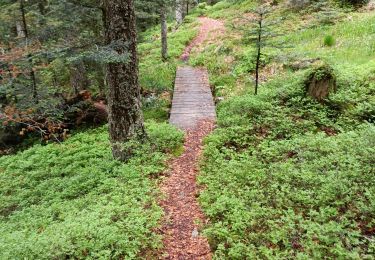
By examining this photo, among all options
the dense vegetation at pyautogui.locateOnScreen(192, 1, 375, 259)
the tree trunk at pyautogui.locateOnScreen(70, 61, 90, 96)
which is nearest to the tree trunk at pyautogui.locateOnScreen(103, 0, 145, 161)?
the dense vegetation at pyautogui.locateOnScreen(192, 1, 375, 259)

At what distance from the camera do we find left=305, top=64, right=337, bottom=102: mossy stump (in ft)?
31.6

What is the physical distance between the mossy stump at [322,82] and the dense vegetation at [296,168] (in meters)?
0.21

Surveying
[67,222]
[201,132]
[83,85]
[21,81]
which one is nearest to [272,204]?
[67,222]

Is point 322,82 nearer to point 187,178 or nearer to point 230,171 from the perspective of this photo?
point 230,171

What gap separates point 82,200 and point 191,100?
22.6 ft

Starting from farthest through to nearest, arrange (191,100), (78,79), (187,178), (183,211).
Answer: (78,79)
(191,100)
(187,178)
(183,211)

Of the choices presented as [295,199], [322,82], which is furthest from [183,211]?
[322,82]

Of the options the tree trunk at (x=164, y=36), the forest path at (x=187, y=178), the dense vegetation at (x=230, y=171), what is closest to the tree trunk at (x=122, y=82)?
the dense vegetation at (x=230, y=171)

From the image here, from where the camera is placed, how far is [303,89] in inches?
405

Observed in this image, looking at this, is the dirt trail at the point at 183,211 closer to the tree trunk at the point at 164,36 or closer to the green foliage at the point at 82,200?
the green foliage at the point at 82,200

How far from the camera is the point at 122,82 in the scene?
7.99m

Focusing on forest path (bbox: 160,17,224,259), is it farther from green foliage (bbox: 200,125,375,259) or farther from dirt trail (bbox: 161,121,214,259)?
green foliage (bbox: 200,125,375,259)

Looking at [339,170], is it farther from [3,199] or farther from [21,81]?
[21,81]

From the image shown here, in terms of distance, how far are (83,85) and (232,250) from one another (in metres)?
12.9
